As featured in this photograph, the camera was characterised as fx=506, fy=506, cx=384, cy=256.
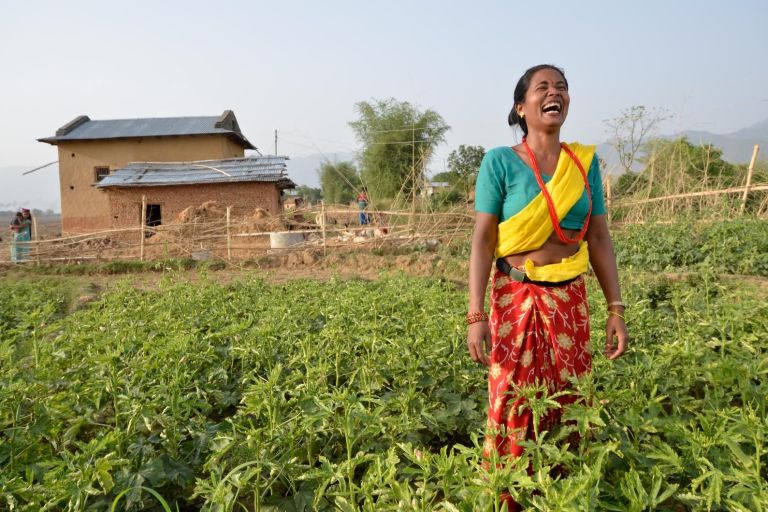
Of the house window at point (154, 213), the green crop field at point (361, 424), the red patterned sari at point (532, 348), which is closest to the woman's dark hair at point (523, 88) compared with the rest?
the red patterned sari at point (532, 348)

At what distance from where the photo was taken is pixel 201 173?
1739 cm

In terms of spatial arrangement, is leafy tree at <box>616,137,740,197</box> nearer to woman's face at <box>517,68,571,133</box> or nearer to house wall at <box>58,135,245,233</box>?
woman's face at <box>517,68,571,133</box>

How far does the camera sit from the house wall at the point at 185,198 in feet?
55.2

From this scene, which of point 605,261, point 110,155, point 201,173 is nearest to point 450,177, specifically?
point 201,173

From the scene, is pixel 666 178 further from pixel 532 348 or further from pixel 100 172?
pixel 100 172

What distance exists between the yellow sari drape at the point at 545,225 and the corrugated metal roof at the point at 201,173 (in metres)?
15.2

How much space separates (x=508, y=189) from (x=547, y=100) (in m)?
0.36

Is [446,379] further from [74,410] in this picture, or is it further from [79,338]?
[79,338]

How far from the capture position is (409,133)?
33781 mm

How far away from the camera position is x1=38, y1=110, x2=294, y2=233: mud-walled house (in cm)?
1683

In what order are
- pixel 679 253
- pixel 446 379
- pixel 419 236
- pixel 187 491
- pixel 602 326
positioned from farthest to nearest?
pixel 419 236
pixel 679 253
pixel 602 326
pixel 446 379
pixel 187 491

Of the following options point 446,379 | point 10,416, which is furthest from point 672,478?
point 10,416

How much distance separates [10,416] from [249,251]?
33.6 ft

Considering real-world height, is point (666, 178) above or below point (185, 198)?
above
